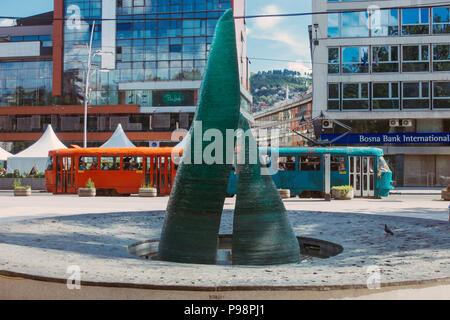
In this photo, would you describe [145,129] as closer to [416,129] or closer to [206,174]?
[416,129]

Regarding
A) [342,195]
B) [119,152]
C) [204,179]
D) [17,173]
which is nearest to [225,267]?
[204,179]

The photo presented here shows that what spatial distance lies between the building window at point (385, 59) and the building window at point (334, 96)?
326 centimetres

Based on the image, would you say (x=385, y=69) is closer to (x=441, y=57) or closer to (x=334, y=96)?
(x=441, y=57)

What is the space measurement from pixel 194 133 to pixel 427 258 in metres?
4.08

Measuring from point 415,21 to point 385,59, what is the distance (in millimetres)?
3803

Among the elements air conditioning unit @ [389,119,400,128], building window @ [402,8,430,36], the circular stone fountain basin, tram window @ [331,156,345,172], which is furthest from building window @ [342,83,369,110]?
the circular stone fountain basin

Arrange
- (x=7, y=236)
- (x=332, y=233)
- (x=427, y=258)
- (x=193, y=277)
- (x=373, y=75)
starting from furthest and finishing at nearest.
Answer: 1. (x=373, y=75)
2. (x=332, y=233)
3. (x=7, y=236)
4. (x=427, y=258)
5. (x=193, y=277)

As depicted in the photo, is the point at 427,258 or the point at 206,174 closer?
the point at 427,258

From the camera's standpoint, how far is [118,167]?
88.3ft

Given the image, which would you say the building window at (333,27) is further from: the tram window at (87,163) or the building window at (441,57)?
the tram window at (87,163)

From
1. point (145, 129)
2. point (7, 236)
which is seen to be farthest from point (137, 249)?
point (145, 129)

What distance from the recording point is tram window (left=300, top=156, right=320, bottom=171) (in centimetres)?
2464
